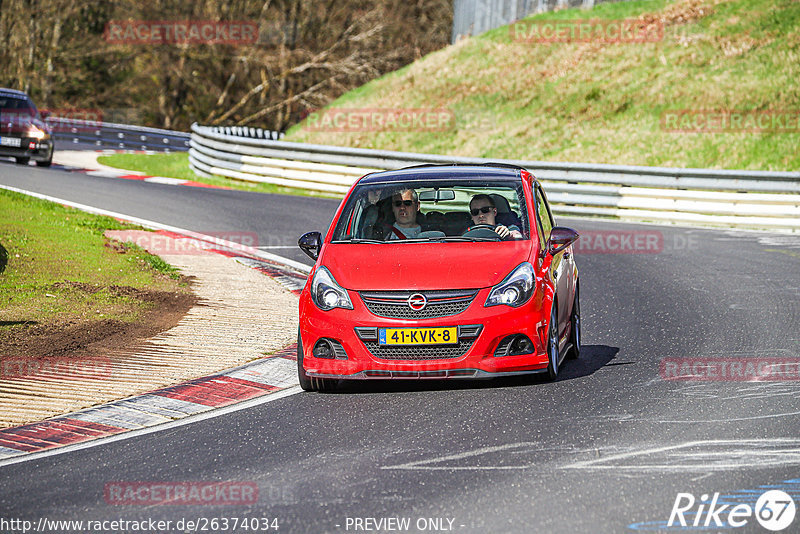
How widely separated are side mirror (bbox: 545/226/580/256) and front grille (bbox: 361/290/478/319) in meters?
1.16

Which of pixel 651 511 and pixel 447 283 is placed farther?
pixel 447 283

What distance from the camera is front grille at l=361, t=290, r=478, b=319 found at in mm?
7816

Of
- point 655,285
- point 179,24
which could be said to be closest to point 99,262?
point 655,285

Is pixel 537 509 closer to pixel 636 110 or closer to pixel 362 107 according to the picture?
pixel 636 110

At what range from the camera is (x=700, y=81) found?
31656mm

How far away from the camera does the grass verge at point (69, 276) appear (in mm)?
10852

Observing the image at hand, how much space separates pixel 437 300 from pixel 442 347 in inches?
12.8

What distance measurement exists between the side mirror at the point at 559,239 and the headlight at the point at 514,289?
683 mm

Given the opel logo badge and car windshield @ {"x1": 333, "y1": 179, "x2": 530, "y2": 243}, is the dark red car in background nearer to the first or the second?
car windshield @ {"x1": 333, "y1": 179, "x2": 530, "y2": 243}

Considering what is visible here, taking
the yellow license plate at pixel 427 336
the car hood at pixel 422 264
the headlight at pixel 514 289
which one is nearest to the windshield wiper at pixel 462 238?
the car hood at pixel 422 264

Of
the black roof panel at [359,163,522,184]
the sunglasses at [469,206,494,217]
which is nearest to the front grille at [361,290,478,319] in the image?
the sunglasses at [469,206,494,217]

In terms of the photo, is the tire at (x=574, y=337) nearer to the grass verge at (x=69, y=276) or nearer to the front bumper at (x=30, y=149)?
the grass verge at (x=69, y=276)

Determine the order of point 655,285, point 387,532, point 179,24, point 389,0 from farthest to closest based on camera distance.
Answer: point 389,0, point 179,24, point 655,285, point 387,532

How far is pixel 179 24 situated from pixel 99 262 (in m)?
36.5
